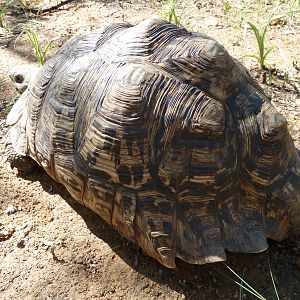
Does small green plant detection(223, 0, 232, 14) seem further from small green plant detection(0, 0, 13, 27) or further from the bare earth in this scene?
small green plant detection(0, 0, 13, 27)

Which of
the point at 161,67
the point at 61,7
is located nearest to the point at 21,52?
the point at 61,7

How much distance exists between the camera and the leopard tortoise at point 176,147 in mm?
2469

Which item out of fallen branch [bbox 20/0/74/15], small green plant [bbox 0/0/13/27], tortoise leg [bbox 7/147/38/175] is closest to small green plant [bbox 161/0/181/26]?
fallen branch [bbox 20/0/74/15]

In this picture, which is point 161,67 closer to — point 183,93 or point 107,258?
point 183,93

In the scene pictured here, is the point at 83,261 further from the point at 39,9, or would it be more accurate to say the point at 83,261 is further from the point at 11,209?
the point at 39,9

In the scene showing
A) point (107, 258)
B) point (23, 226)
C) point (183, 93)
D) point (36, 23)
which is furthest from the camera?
point (36, 23)

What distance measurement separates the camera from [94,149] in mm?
2578

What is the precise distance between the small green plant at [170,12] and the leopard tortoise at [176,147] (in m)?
1.77

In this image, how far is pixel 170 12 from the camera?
4.50m

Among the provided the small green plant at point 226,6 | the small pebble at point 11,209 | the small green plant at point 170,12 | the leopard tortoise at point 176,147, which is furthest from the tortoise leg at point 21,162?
the small green plant at point 226,6

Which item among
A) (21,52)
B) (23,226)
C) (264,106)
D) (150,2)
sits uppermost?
(264,106)

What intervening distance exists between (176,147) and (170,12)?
8.13ft

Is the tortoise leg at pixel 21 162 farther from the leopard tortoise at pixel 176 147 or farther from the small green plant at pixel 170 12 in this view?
the small green plant at pixel 170 12

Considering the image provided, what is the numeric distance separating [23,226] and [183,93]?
153cm
